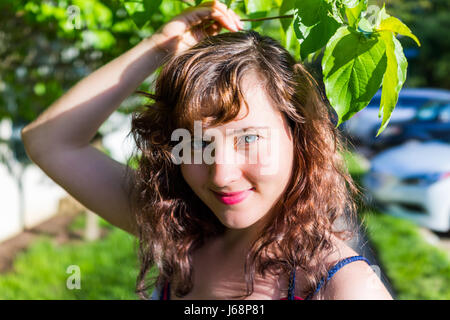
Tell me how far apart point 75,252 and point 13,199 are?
1.08m

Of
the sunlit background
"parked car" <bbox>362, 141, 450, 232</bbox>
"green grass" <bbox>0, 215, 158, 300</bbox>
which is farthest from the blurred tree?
"green grass" <bbox>0, 215, 158, 300</bbox>

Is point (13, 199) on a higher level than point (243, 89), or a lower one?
lower

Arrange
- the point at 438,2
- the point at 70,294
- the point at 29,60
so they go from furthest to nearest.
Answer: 1. the point at 438,2
2. the point at 29,60
3. the point at 70,294

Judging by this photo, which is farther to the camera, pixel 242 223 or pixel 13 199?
pixel 13 199

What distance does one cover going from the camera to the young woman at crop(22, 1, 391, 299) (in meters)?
1.29

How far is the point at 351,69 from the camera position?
3.69 ft

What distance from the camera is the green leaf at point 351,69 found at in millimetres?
1103

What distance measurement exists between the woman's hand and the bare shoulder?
29.8 inches


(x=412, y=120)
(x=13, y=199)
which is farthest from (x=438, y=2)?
(x=13, y=199)

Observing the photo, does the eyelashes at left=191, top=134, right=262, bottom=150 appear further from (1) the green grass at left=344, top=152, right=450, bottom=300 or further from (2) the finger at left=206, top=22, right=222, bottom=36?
(1) the green grass at left=344, top=152, right=450, bottom=300

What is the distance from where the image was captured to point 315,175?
4.58ft

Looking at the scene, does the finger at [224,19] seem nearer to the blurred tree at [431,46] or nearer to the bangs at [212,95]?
the bangs at [212,95]

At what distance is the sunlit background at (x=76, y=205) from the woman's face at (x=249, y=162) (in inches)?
13.3

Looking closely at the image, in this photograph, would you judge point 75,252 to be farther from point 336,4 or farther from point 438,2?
point 438,2
